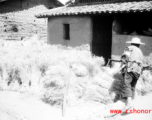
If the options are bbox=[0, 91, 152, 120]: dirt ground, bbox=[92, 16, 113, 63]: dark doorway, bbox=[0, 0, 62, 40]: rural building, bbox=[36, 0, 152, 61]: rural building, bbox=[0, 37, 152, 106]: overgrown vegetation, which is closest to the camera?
bbox=[0, 91, 152, 120]: dirt ground

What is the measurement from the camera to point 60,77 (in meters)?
5.52

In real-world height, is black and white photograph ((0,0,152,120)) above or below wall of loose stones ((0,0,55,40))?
below

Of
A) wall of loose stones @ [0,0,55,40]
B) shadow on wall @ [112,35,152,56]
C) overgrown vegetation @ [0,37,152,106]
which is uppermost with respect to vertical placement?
wall of loose stones @ [0,0,55,40]

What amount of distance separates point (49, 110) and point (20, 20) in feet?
36.9

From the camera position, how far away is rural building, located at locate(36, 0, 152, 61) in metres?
7.79

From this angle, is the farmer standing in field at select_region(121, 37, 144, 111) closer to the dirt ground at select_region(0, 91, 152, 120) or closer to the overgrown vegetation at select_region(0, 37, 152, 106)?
the dirt ground at select_region(0, 91, 152, 120)

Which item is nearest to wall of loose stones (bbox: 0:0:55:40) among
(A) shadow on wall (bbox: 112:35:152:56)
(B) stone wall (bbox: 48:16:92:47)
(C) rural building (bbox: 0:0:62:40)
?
(C) rural building (bbox: 0:0:62:40)

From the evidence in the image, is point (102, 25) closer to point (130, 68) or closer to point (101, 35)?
point (101, 35)

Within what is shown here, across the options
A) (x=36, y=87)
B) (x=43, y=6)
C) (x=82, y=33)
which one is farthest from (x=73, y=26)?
(x=43, y=6)

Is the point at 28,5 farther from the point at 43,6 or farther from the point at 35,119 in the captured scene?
the point at 35,119

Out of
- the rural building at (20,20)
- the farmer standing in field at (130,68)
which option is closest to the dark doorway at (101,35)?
the farmer standing in field at (130,68)

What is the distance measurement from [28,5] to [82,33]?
25.9 ft

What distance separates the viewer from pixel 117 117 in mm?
4289

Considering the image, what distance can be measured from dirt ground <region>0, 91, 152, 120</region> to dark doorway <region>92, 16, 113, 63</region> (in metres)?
4.41
